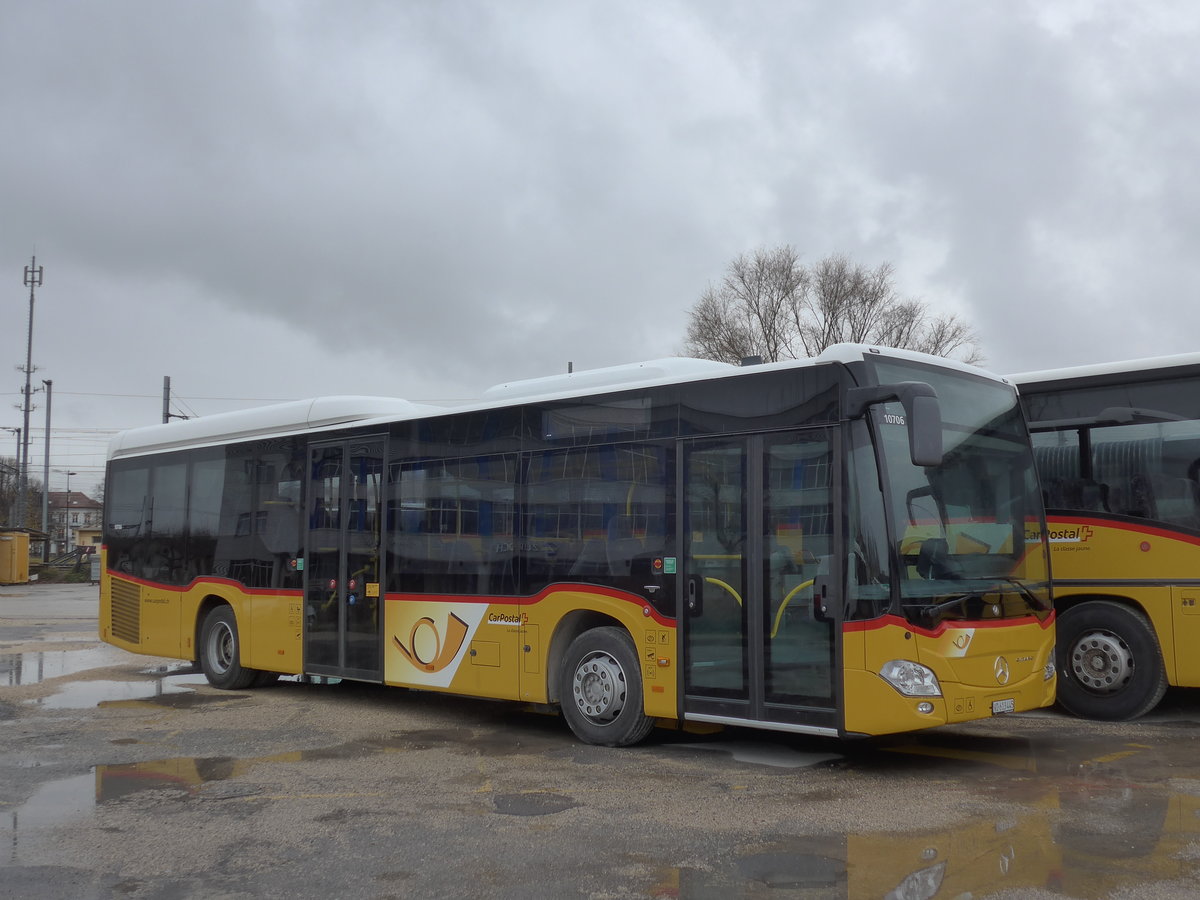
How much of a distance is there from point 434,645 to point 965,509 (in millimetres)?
5149

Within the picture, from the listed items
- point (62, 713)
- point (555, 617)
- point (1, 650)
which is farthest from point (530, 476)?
point (1, 650)

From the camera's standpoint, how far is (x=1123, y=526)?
10.5 metres

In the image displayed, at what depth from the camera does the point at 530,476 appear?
1032 cm

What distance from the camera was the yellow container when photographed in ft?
154

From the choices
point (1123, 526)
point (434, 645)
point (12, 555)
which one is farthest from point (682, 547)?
point (12, 555)

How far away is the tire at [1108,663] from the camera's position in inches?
406

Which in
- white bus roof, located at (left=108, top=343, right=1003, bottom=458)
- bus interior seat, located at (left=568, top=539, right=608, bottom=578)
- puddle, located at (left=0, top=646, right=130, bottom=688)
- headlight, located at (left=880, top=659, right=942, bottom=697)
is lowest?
puddle, located at (left=0, top=646, right=130, bottom=688)

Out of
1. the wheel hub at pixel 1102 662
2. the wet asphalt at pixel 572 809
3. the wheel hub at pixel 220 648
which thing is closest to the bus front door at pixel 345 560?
the wet asphalt at pixel 572 809

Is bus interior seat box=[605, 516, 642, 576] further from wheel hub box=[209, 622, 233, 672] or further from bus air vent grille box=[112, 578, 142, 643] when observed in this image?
bus air vent grille box=[112, 578, 142, 643]

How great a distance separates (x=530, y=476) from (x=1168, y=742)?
18.5 ft

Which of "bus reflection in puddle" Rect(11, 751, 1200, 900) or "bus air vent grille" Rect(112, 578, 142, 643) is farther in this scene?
"bus air vent grille" Rect(112, 578, 142, 643)

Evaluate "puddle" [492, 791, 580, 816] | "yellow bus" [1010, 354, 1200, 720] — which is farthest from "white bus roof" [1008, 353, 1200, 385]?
"puddle" [492, 791, 580, 816]

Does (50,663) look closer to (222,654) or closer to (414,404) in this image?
(222,654)

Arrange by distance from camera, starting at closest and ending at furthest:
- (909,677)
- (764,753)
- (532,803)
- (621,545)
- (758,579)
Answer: (532,803), (909,677), (758,579), (764,753), (621,545)
